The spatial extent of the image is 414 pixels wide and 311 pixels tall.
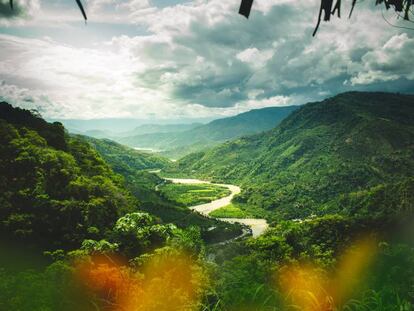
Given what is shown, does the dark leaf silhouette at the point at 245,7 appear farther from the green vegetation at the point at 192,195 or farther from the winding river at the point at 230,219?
the green vegetation at the point at 192,195

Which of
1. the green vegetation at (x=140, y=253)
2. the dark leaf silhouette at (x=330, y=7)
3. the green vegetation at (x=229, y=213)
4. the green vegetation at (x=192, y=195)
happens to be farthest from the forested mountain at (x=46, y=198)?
the green vegetation at (x=192, y=195)

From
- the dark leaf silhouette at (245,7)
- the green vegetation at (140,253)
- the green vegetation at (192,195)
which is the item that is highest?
the dark leaf silhouette at (245,7)

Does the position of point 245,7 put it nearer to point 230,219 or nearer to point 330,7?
point 330,7

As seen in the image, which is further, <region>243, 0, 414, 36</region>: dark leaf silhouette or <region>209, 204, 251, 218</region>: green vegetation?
<region>209, 204, 251, 218</region>: green vegetation

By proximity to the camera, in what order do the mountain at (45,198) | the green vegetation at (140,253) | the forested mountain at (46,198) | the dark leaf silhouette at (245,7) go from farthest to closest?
the forested mountain at (46,198)
the mountain at (45,198)
the green vegetation at (140,253)
the dark leaf silhouette at (245,7)

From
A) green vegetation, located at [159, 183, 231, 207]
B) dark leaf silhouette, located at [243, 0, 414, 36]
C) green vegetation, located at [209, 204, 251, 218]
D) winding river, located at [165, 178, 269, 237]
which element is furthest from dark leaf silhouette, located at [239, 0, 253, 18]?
green vegetation, located at [159, 183, 231, 207]

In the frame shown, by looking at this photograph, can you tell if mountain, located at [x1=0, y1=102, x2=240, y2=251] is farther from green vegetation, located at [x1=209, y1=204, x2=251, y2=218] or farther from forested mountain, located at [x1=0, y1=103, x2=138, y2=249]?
green vegetation, located at [x1=209, y1=204, x2=251, y2=218]

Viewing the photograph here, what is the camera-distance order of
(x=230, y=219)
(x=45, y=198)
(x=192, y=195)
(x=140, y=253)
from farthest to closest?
(x=192, y=195) < (x=230, y=219) < (x=45, y=198) < (x=140, y=253)

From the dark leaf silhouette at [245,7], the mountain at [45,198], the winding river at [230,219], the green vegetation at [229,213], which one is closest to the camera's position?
the dark leaf silhouette at [245,7]

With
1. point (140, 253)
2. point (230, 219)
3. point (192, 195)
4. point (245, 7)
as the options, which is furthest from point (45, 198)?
point (192, 195)
